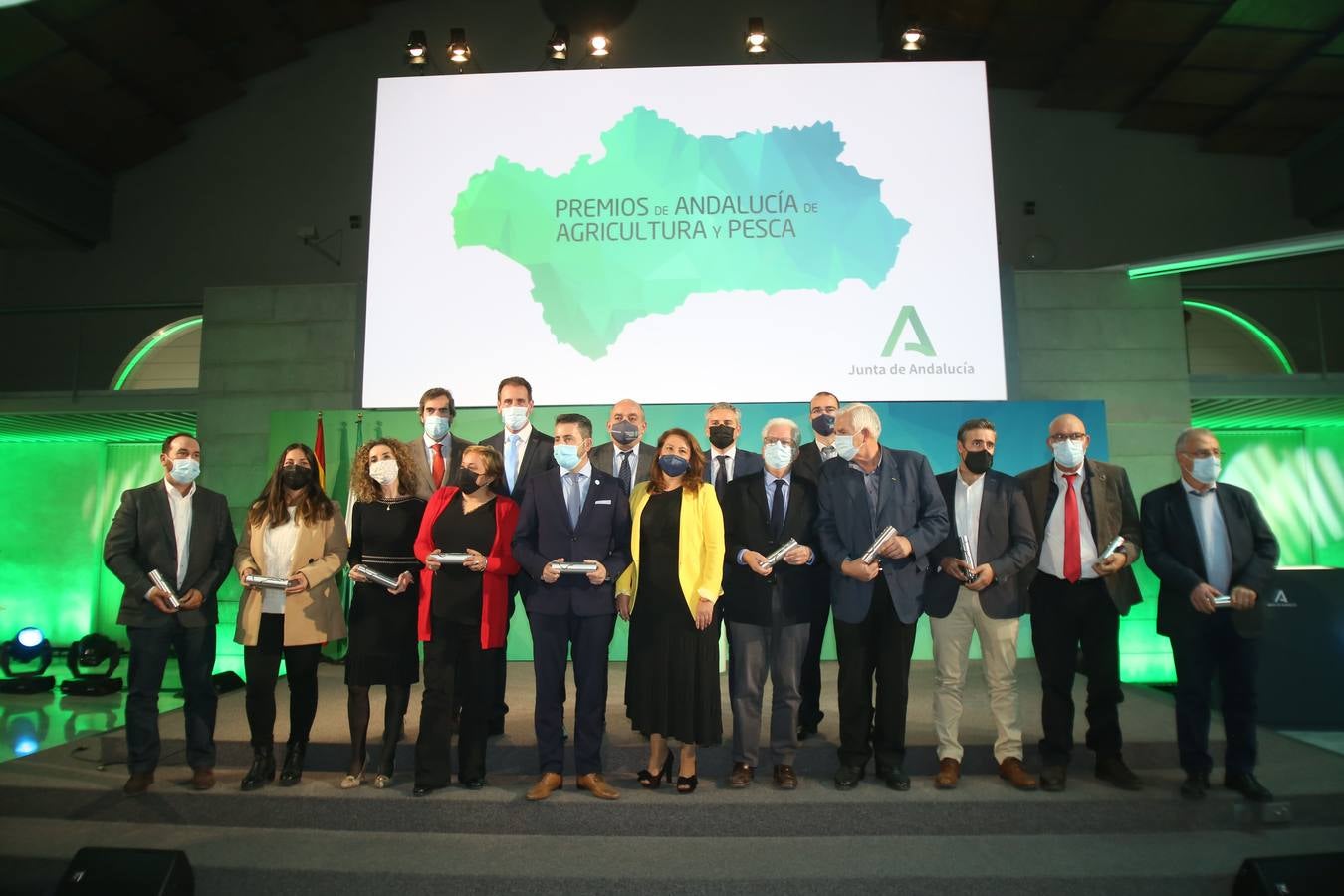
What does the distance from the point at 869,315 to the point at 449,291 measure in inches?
114

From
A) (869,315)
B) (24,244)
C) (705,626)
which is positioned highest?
(24,244)

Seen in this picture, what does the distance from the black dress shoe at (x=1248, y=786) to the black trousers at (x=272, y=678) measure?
3831 millimetres

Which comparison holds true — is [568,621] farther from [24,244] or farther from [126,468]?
[24,244]

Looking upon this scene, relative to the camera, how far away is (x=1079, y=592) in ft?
11.2

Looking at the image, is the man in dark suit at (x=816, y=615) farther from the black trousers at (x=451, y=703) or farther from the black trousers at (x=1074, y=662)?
the black trousers at (x=451, y=703)

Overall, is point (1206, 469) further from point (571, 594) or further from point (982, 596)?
point (571, 594)

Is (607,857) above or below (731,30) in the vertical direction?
below

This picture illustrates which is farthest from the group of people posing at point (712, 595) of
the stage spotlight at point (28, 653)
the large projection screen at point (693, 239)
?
the stage spotlight at point (28, 653)

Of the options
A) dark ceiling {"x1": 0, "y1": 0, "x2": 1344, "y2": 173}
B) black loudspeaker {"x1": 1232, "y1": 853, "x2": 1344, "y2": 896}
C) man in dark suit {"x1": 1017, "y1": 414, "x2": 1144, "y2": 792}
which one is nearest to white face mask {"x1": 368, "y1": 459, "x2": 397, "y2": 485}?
man in dark suit {"x1": 1017, "y1": 414, "x2": 1144, "y2": 792}

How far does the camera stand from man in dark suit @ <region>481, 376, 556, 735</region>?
386 cm

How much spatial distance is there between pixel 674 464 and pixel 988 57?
7.21 m

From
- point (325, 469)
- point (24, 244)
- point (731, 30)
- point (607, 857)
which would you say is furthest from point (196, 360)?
point (607, 857)

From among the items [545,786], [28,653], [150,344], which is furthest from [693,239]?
[150,344]

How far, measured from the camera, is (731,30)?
8492 millimetres
